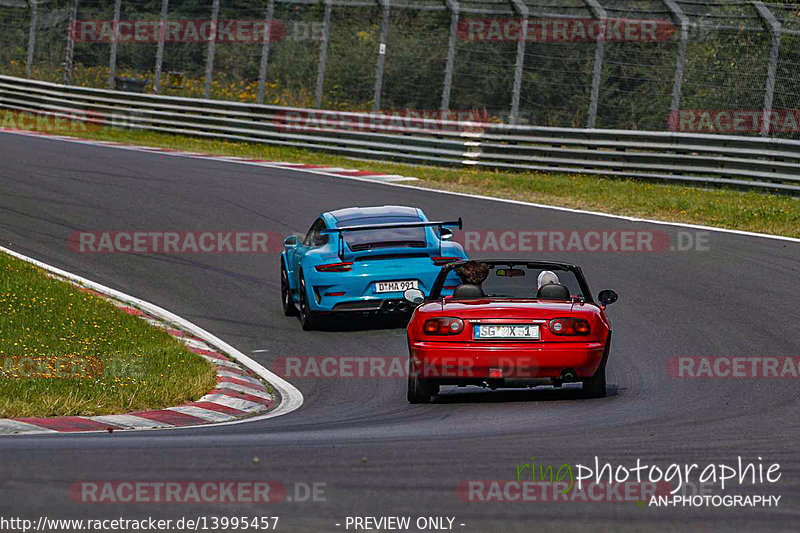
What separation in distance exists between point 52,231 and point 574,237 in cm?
780

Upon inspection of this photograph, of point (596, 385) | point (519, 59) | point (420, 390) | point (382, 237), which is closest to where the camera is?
point (596, 385)

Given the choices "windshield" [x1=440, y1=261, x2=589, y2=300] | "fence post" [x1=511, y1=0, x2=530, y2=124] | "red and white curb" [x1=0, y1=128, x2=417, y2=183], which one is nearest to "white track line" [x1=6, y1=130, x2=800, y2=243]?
"red and white curb" [x1=0, y1=128, x2=417, y2=183]

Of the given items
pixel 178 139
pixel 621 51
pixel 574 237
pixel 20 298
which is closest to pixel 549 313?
pixel 20 298

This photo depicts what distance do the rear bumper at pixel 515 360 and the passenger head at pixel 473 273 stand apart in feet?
2.88

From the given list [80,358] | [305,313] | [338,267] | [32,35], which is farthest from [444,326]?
[32,35]

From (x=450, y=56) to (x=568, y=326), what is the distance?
17.1 meters

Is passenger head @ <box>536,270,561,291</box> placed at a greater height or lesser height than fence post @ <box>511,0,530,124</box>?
lesser

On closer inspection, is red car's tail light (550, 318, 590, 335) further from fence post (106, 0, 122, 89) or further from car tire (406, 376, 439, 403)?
fence post (106, 0, 122, 89)

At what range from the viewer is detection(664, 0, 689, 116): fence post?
73.8 ft

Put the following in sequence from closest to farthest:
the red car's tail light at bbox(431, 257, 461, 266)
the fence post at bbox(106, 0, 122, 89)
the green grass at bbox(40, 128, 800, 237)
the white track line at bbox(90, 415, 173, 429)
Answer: the white track line at bbox(90, 415, 173, 429)
the red car's tail light at bbox(431, 257, 461, 266)
the green grass at bbox(40, 128, 800, 237)
the fence post at bbox(106, 0, 122, 89)

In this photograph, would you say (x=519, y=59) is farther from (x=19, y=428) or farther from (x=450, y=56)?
(x=19, y=428)

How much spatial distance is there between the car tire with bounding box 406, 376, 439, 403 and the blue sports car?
309 centimetres

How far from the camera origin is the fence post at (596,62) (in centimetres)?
2345

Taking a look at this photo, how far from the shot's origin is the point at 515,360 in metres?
9.08
